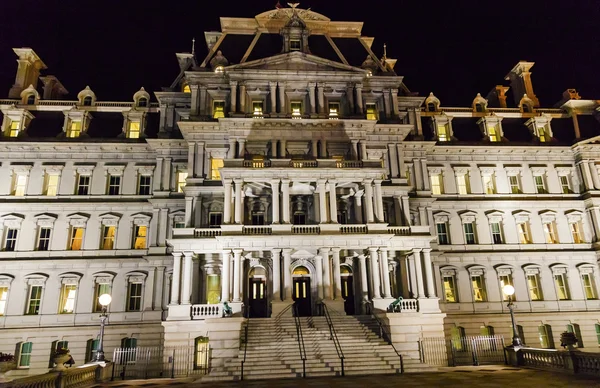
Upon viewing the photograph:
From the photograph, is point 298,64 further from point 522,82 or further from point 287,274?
point 522,82

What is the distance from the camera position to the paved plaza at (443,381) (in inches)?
622

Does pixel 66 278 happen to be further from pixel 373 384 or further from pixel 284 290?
pixel 373 384

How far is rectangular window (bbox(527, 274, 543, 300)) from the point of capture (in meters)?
34.3

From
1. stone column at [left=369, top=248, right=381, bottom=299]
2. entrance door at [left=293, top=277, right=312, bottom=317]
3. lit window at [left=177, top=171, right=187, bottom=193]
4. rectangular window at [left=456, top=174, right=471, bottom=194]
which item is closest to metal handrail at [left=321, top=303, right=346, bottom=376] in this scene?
entrance door at [left=293, top=277, right=312, bottom=317]

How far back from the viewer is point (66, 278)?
31.5 metres

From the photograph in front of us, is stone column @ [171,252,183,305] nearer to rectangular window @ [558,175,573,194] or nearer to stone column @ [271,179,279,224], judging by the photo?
stone column @ [271,179,279,224]

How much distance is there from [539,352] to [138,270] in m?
26.0

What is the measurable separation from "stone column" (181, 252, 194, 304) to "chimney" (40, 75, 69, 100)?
76.5 ft

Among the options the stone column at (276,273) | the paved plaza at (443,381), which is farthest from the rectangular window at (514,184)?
the stone column at (276,273)

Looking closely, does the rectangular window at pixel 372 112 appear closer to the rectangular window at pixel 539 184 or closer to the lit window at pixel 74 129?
the rectangular window at pixel 539 184

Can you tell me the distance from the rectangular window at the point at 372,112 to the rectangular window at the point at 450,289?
14.0 meters

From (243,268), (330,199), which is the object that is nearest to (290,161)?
(330,199)

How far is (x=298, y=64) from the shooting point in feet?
110

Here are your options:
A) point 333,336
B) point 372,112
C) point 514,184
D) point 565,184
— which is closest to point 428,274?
point 333,336
